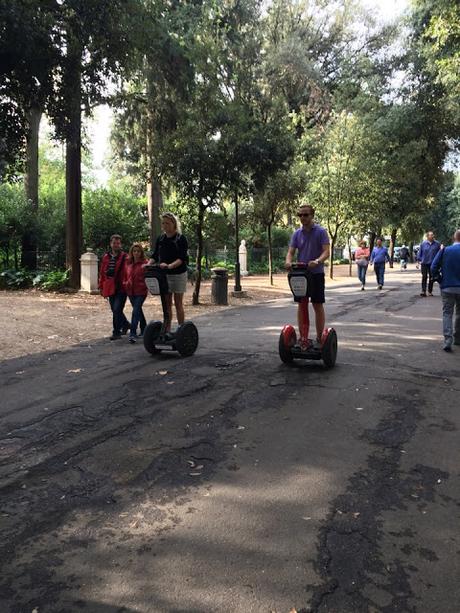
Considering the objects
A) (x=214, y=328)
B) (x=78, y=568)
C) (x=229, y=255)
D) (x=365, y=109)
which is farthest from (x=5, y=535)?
(x=365, y=109)

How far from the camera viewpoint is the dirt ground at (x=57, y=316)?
898 cm

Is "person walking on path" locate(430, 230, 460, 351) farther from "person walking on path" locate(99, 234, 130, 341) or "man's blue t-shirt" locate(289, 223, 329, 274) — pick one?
"person walking on path" locate(99, 234, 130, 341)

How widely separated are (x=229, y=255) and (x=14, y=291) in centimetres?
1682

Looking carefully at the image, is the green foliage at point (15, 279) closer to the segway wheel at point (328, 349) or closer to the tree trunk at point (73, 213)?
the tree trunk at point (73, 213)

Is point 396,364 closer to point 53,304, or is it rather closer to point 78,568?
point 78,568

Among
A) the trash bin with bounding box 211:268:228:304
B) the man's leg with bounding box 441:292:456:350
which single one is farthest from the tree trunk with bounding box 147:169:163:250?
the man's leg with bounding box 441:292:456:350

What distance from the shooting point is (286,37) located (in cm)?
3462

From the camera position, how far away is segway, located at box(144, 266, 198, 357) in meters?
7.04

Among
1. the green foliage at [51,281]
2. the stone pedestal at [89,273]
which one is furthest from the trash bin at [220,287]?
the green foliage at [51,281]

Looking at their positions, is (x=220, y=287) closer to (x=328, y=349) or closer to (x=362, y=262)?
(x=362, y=262)

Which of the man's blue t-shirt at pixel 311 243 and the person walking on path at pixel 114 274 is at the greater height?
the man's blue t-shirt at pixel 311 243

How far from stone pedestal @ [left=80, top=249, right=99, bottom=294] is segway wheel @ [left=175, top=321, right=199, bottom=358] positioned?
1112cm

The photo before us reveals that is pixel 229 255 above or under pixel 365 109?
under

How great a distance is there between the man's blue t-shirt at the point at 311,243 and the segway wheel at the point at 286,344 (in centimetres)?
81
